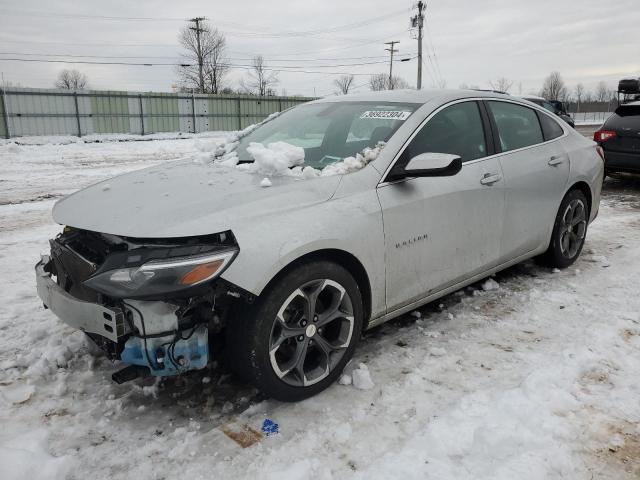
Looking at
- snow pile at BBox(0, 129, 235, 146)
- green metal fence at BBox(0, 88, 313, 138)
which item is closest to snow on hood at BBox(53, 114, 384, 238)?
snow pile at BBox(0, 129, 235, 146)

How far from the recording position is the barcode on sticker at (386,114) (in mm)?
3418

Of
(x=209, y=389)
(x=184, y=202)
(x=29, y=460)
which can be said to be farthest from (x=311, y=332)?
(x=29, y=460)

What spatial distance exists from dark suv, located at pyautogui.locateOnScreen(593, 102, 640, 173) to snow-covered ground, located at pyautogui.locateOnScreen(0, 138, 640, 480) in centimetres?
560

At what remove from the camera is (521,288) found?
4.46 metres

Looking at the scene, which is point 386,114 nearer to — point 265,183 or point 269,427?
point 265,183

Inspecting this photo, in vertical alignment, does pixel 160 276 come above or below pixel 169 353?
above

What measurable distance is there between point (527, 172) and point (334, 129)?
1.66 m

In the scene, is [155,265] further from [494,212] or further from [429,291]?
[494,212]

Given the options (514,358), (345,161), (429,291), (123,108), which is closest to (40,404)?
(345,161)

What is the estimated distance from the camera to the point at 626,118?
895 centimetres

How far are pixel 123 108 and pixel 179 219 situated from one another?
27174 millimetres

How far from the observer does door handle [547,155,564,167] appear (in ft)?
14.5

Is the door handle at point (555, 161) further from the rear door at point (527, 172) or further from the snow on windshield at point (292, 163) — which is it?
the snow on windshield at point (292, 163)

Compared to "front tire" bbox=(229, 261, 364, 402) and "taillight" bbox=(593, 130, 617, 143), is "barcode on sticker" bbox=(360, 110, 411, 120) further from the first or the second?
"taillight" bbox=(593, 130, 617, 143)
